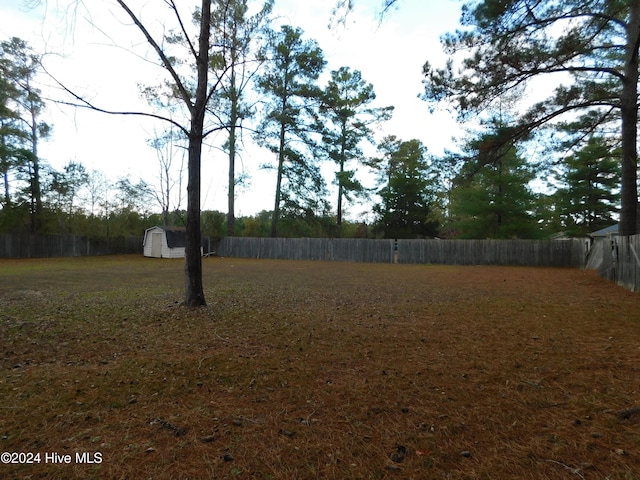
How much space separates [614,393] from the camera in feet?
8.74

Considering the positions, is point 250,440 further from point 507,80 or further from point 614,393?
point 507,80

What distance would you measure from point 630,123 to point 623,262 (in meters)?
3.58

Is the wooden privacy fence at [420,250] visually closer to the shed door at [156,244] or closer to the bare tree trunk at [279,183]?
the bare tree trunk at [279,183]

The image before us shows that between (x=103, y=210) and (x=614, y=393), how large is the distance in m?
32.3

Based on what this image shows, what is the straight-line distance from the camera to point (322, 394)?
2781 millimetres

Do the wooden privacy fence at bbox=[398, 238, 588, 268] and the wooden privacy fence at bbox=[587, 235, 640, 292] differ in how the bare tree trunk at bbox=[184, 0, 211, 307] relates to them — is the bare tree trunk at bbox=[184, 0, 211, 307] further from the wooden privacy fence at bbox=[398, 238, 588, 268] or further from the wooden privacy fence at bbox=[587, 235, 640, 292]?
the wooden privacy fence at bbox=[398, 238, 588, 268]

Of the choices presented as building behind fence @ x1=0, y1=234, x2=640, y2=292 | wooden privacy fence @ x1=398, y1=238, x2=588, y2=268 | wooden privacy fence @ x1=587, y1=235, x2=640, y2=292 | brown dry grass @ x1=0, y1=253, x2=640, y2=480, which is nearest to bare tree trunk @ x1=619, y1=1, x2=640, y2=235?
wooden privacy fence @ x1=587, y1=235, x2=640, y2=292

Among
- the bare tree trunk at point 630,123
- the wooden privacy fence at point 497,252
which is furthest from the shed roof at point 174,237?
the bare tree trunk at point 630,123

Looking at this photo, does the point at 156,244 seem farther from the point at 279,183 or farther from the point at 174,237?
the point at 279,183

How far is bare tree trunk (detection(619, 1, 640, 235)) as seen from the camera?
7.84 m

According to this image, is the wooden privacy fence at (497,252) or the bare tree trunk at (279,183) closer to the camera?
the wooden privacy fence at (497,252)

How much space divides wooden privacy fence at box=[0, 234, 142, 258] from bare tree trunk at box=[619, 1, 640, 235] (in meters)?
28.9

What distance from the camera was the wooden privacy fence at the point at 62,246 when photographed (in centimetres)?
2123

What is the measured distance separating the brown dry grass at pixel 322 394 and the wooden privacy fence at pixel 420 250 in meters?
16.2
